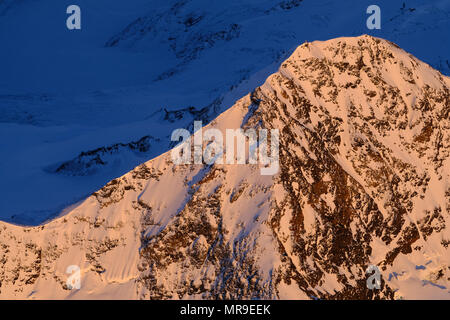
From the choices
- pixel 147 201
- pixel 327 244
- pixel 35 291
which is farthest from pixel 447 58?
pixel 35 291

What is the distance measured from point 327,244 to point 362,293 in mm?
6744

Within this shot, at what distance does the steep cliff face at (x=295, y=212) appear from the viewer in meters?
102

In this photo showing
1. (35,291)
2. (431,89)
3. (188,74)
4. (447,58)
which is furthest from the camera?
(188,74)

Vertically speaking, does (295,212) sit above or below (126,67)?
below

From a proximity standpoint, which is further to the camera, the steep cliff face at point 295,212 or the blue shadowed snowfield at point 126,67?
the blue shadowed snowfield at point 126,67

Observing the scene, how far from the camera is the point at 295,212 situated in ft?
343

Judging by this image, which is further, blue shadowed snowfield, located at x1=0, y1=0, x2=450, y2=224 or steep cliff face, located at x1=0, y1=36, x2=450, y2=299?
blue shadowed snowfield, located at x1=0, y1=0, x2=450, y2=224

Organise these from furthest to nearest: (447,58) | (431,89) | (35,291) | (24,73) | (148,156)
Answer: (24,73) → (447,58) → (431,89) → (148,156) → (35,291)

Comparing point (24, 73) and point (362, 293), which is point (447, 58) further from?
point (24, 73)

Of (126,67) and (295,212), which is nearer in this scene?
(295,212)

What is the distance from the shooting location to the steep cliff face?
10181 cm

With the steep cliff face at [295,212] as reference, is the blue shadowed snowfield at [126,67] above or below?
above

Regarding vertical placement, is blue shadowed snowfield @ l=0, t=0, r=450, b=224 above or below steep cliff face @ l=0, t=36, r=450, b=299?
above

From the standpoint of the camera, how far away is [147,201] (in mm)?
106000
